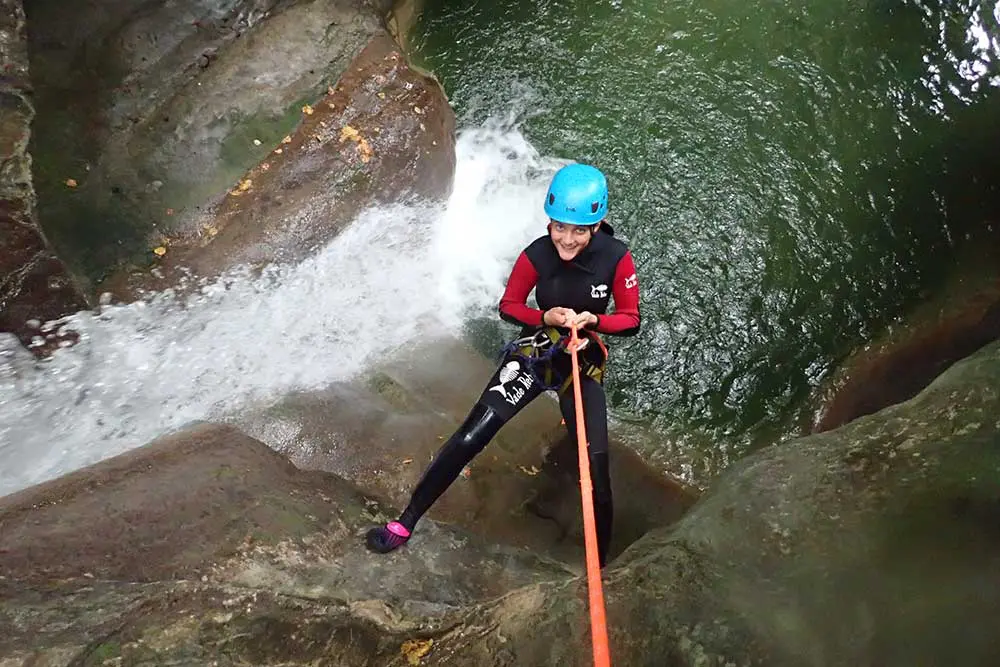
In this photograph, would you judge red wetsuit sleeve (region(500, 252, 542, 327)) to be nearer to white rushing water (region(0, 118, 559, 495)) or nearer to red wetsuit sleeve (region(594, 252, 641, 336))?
red wetsuit sleeve (region(594, 252, 641, 336))

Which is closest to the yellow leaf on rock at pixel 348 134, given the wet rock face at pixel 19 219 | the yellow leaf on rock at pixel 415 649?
the wet rock face at pixel 19 219

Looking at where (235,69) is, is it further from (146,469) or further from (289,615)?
(289,615)

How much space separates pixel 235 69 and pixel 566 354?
11.7 feet

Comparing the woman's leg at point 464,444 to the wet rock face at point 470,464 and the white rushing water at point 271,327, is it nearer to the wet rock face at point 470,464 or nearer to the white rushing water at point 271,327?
the wet rock face at point 470,464

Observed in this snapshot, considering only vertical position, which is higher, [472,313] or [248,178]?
[248,178]

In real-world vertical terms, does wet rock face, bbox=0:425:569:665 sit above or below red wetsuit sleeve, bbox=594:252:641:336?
below

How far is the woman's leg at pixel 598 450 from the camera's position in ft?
11.7

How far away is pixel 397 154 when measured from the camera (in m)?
5.66

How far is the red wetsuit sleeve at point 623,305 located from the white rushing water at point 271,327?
84.0 inches

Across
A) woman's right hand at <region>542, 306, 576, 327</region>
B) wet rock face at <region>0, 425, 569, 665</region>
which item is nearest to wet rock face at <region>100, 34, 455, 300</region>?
wet rock face at <region>0, 425, 569, 665</region>

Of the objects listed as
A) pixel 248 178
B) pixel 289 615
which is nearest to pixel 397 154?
pixel 248 178

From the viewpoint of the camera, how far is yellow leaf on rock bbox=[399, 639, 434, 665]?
254cm

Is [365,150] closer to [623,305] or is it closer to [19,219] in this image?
[19,219]

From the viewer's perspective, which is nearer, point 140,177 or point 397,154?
point 140,177
